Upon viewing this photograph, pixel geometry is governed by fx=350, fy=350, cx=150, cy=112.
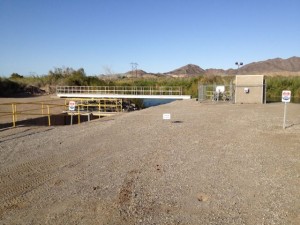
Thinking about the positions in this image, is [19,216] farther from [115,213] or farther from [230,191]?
[230,191]

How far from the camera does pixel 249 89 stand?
111 ft

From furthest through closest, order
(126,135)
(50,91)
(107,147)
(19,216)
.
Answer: (50,91) < (126,135) < (107,147) < (19,216)

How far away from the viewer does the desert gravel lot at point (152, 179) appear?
5.97 metres

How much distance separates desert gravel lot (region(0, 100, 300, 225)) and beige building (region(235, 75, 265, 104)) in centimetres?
1993

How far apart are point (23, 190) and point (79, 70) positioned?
240 ft

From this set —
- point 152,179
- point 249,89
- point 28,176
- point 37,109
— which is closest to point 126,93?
point 249,89

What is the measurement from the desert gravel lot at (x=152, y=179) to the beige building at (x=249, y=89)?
19.9 meters

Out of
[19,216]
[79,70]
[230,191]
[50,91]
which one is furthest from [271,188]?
[79,70]

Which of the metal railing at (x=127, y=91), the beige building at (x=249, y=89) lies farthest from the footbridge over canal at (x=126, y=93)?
the beige building at (x=249, y=89)

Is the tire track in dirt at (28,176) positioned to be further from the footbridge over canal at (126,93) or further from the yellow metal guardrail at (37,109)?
the footbridge over canal at (126,93)

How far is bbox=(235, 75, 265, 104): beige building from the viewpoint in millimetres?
33469

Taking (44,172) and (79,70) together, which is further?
(79,70)

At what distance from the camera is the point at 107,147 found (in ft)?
38.8

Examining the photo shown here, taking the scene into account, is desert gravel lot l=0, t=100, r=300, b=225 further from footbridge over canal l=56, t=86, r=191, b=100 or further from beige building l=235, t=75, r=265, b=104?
footbridge over canal l=56, t=86, r=191, b=100
